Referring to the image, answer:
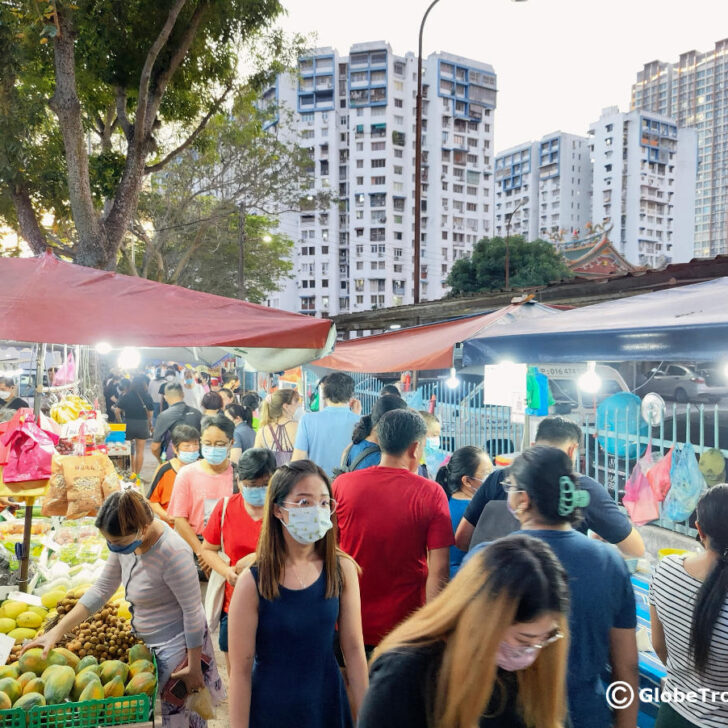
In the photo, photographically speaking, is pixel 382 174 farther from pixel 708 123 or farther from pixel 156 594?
pixel 708 123

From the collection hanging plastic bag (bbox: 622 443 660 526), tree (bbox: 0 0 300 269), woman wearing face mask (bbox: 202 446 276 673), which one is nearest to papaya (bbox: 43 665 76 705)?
woman wearing face mask (bbox: 202 446 276 673)

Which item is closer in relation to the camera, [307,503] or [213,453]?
[307,503]

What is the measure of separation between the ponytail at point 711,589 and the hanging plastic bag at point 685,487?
65.0 inches

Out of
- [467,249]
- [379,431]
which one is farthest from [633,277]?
[467,249]

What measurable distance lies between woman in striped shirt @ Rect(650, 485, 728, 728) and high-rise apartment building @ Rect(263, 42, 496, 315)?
68070mm

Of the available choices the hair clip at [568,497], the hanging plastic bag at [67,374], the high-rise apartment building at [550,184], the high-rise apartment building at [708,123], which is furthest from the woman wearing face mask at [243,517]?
the high-rise apartment building at [708,123]

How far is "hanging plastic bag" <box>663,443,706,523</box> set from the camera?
12.3ft

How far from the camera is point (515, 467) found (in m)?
2.27

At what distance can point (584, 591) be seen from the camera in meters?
2.05

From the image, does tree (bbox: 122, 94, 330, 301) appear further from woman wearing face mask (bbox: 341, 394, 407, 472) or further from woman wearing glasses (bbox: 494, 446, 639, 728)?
woman wearing glasses (bbox: 494, 446, 639, 728)

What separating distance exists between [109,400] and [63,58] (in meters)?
7.67

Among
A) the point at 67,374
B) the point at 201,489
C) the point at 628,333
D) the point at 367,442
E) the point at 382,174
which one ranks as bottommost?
the point at 201,489

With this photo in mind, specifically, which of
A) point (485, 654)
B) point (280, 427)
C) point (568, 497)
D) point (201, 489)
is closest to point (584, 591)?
point (568, 497)

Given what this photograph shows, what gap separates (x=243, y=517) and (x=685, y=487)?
274 cm
